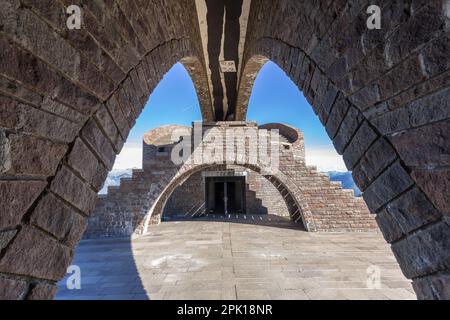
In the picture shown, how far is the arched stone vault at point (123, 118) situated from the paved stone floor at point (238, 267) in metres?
2.53

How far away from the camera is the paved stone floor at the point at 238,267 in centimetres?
339

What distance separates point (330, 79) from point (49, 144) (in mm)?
1894

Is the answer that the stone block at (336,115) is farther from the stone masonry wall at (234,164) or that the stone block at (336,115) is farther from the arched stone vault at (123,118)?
the stone masonry wall at (234,164)

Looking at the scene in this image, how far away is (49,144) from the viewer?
1.12 metres

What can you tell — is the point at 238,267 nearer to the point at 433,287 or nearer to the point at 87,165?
the point at 433,287

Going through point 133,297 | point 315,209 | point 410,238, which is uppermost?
point 410,238

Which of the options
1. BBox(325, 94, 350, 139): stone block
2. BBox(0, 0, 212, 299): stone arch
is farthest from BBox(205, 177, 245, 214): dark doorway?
BBox(0, 0, 212, 299): stone arch

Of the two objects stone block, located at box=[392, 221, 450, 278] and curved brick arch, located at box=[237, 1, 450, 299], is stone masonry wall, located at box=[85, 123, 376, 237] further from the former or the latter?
stone block, located at box=[392, 221, 450, 278]

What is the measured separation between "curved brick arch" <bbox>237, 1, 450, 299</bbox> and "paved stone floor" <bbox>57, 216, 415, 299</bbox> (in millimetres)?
2466

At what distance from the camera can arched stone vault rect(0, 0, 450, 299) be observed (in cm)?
96

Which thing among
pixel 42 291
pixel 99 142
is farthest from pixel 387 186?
pixel 42 291

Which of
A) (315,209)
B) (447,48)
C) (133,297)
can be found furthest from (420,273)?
(315,209)
